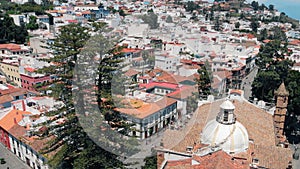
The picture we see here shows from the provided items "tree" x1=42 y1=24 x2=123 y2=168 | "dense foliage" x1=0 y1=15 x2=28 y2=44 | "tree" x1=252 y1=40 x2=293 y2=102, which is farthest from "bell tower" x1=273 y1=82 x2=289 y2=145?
"dense foliage" x1=0 y1=15 x2=28 y2=44

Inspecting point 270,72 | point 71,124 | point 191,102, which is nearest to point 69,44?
point 71,124

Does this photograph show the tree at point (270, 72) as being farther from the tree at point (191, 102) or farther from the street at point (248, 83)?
the street at point (248, 83)

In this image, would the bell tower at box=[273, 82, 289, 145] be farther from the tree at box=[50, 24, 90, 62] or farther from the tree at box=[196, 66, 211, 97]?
the tree at box=[50, 24, 90, 62]

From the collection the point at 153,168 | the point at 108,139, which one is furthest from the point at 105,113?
the point at 153,168

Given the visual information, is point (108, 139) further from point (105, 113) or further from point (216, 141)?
point (216, 141)

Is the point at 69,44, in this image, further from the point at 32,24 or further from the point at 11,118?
the point at 32,24

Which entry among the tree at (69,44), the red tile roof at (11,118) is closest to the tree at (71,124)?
the tree at (69,44)

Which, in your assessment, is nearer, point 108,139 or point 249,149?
point 108,139
